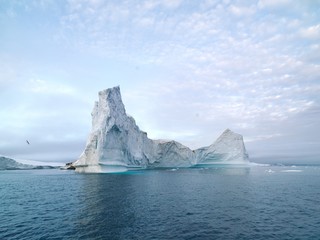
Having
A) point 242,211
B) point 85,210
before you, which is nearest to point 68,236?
point 85,210

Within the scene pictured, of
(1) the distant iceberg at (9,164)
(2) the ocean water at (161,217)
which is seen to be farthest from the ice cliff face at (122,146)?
(1) the distant iceberg at (9,164)

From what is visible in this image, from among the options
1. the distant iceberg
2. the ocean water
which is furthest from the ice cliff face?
the distant iceberg

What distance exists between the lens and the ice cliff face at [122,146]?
2050 inches

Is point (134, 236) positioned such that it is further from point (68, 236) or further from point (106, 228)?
point (68, 236)

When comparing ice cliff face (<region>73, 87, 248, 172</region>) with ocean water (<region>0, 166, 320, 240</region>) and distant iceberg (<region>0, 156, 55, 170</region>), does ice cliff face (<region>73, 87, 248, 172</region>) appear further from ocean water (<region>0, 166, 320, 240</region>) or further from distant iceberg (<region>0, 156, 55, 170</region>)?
distant iceberg (<region>0, 156, 55, 170</region>)

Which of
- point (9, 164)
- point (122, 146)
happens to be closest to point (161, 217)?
point (122, 146)

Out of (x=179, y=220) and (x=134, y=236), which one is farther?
(x=179, y=220)

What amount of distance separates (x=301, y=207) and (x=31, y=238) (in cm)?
1964

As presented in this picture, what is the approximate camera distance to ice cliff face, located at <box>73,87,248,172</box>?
52062mm

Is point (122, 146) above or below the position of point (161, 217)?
above

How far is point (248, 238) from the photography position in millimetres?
12445

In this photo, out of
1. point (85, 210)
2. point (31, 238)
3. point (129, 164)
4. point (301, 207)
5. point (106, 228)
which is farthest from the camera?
point (129, 164)

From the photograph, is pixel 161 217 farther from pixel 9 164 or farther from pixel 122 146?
pixel 9 164

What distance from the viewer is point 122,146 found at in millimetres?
56594
